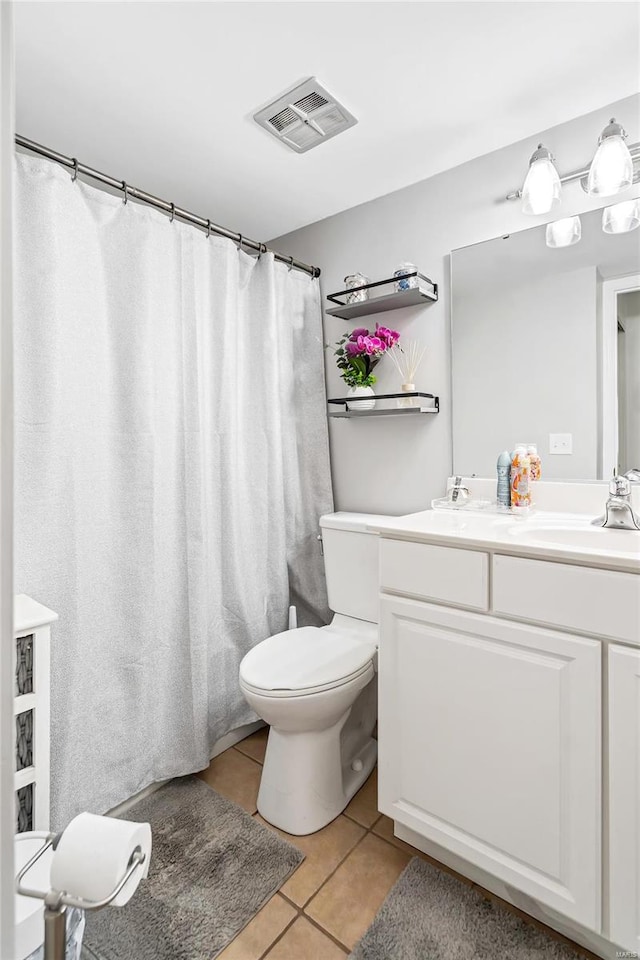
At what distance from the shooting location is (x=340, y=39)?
128 centimetres

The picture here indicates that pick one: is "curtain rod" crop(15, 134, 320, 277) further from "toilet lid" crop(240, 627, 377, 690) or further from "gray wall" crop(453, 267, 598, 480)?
"toilet lid" crop(240, 627, 377, 690)

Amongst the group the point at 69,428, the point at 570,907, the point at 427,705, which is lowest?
the point at 570,907

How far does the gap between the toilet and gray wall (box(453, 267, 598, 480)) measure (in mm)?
582

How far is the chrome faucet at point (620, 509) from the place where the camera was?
1363 millimetres

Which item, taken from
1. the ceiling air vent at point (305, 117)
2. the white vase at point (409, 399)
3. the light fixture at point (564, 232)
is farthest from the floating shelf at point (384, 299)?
the ceiling air vent at point (305, 117)

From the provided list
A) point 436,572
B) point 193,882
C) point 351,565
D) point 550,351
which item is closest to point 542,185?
point 550,351

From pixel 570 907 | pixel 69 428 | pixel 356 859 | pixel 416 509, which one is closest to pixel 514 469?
pixel 416 509

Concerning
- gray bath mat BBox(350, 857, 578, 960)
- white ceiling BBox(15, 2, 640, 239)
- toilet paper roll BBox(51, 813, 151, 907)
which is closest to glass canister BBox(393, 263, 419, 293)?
white ceiling BBox(15, 2, 640, 239)

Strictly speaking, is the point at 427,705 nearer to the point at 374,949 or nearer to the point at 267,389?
the point at 374,949

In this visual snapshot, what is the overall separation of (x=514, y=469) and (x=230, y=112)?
1.46m

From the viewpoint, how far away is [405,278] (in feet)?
6.16

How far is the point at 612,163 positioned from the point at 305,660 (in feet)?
5.75

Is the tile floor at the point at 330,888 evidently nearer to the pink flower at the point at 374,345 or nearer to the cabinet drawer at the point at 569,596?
the cabinet drawer at the point at 569,596

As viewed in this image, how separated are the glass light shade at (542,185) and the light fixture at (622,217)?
0.55 ft
